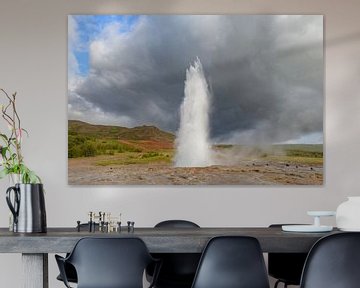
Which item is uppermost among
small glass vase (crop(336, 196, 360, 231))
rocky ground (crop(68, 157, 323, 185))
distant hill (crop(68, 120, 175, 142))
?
distant hill (crop(68, 120, 175, 142))

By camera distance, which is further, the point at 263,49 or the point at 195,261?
the point at 263,49

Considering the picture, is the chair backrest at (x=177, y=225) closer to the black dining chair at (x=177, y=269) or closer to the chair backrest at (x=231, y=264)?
the black dining chair at (x=177, y=269)

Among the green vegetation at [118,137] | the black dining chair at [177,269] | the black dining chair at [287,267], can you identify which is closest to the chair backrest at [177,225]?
the black dining chair at [177,269]

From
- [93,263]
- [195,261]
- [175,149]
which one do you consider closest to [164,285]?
[195,261]

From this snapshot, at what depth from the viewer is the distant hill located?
5.40m

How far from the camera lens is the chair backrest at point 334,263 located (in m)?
Answer: 3.12

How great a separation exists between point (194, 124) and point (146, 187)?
2.15 ft

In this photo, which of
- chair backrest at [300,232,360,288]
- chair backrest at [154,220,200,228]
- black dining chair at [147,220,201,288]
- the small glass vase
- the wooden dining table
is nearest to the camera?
chair backrest at [300,232,360,288]

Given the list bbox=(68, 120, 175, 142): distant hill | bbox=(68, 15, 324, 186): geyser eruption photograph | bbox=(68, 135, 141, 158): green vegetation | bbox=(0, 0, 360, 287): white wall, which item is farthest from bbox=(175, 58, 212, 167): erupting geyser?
bbox=(68, 135, 141, 158): green vegetation

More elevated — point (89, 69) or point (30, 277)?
point (89, 69)

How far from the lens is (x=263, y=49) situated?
5453 millimetres

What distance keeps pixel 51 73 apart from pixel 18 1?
0.66m

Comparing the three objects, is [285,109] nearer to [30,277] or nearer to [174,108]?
[174,108]

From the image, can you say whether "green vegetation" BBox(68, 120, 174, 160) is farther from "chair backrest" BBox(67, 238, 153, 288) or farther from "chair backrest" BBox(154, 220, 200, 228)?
"chair backrest" BBox(67, 238, 153, 288)
